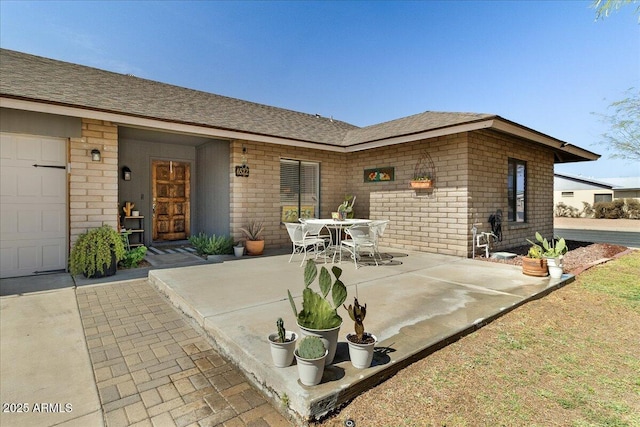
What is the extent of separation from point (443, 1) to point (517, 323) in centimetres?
882

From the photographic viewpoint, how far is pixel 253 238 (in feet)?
25.3

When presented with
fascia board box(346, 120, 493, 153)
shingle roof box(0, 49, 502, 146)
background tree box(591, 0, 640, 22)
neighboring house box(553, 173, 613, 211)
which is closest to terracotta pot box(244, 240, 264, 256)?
shingle roof box(0, 49, 502, 146)

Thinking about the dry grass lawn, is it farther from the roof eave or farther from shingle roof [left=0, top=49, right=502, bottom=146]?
shingle roof [left=0, top=49, right=502, bottom=146]

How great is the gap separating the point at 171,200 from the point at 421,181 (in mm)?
7812

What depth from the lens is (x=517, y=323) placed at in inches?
134

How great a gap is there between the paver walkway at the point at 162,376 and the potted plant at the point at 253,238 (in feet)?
11.9

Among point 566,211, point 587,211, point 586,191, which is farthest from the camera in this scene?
point 586,191

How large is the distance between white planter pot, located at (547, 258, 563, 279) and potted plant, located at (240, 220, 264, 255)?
5.96 m

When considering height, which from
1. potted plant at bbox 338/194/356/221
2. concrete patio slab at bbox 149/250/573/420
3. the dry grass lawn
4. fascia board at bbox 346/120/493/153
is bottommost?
the dry grass lawn

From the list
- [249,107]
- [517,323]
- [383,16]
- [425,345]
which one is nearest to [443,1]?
[383,16]

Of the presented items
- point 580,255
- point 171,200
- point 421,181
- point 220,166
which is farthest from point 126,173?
point 580,255

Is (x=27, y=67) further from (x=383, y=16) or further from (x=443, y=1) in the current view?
(x=443, y=1)

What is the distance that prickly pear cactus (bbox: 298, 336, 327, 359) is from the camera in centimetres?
199

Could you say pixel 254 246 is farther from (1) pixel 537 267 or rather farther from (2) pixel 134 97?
(1) pixel 537 267
